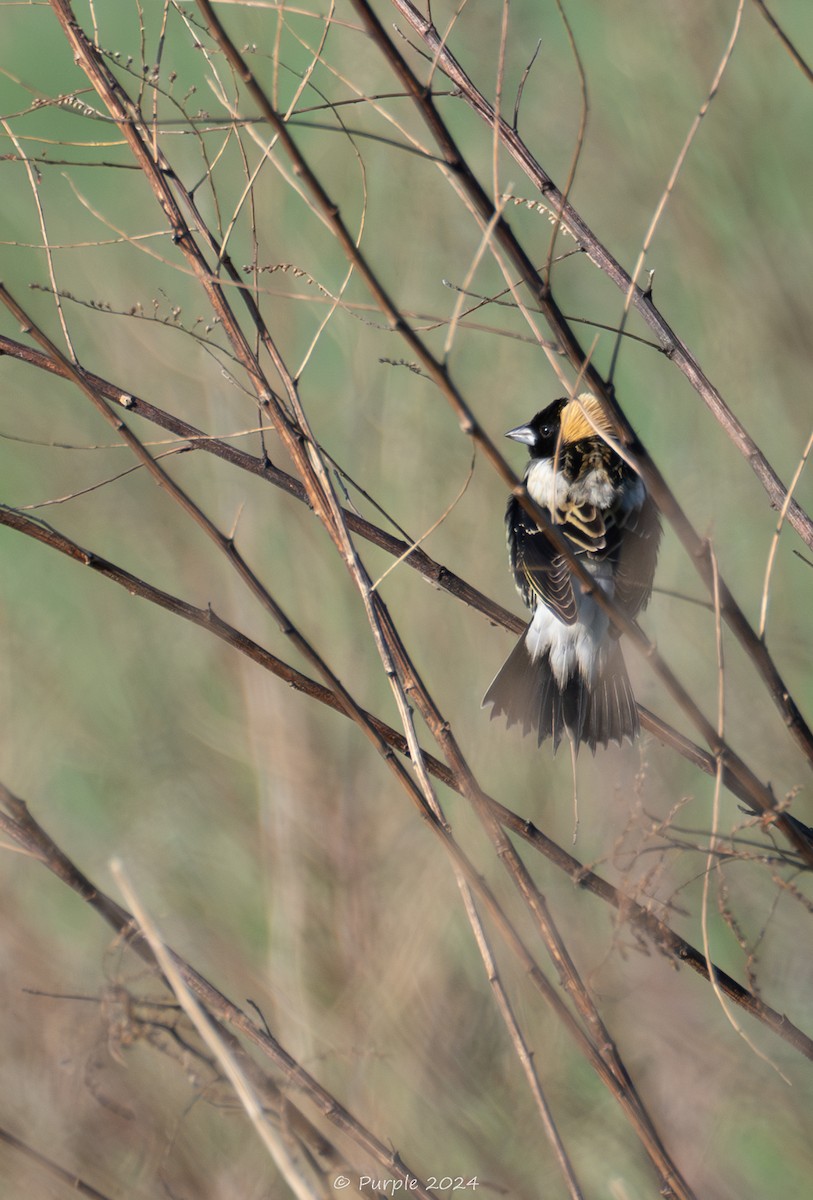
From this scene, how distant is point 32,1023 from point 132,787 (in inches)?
54.2

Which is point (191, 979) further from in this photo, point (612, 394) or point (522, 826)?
point (612, 394)

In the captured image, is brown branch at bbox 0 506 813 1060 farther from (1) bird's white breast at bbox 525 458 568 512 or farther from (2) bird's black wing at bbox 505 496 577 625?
(1) bird's white breast at bbox 525 458 568 512

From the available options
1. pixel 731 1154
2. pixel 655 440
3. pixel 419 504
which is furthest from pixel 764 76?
pixel 731 1154

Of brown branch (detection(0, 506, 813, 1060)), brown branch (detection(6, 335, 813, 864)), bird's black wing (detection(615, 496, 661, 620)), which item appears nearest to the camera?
brown branch (detection(0, 506, 813, 1060))

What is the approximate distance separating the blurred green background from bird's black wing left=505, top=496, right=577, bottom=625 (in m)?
0.79

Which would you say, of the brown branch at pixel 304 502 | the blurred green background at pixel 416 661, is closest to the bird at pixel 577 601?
the brown branch at pixel 304 502

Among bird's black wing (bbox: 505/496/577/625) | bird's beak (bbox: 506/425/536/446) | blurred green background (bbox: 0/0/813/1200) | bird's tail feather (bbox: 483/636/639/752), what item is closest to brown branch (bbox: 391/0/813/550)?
bird's black wing (bbox: 505/496/577/625)

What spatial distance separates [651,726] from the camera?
212cm

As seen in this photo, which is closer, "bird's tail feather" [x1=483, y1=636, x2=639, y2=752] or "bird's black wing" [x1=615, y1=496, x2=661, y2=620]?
"bird's tail feather" [x1=483, y1=636, x2=639, y2=752]

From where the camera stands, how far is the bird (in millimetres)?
2742

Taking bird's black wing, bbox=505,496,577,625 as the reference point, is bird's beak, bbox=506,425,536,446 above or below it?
above

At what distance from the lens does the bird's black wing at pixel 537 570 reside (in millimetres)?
2738

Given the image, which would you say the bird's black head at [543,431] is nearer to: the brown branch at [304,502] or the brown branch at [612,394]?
the brown branch at [304,502]

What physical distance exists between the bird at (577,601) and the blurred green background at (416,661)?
750 millimetres
